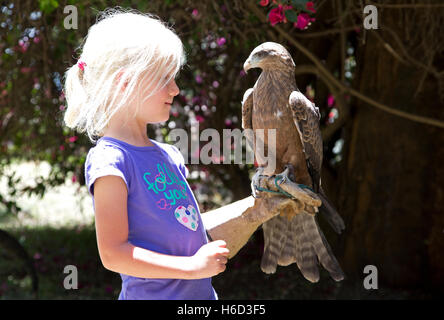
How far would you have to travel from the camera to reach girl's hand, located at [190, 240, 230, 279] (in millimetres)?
1455

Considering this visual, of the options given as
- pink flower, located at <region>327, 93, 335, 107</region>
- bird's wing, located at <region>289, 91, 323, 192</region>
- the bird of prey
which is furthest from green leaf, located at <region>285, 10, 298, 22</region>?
pink flower, located at <region>327, 93, 335, 107</region>

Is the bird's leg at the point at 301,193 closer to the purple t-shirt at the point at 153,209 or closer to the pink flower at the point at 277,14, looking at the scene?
the purple t-shirt at the point at 153,209

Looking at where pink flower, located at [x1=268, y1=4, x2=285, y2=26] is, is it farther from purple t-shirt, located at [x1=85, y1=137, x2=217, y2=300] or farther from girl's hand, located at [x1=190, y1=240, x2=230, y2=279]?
girl's hand, located at [x1=190, y1=240, x2=230, y2=279]

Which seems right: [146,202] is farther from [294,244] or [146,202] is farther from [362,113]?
[362,113]

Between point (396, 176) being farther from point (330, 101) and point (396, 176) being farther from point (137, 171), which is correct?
point (137, 171)

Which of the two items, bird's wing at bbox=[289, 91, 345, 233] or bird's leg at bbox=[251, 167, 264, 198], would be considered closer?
bird's leg at bbox=[251, 167, 264, 198]

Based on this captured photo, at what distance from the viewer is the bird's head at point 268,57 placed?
2.19m

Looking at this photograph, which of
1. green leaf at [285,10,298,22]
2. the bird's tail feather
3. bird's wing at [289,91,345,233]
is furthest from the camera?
green leaf at [285,10,298,22]

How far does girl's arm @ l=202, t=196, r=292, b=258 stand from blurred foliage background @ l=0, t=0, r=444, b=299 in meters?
1.70

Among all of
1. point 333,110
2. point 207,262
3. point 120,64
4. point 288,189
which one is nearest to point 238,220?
point 288,189

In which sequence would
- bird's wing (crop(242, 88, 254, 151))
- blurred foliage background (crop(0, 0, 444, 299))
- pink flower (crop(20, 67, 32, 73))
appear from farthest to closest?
pink flower (crop(20, 67, 32, 73)) < blurred foliage background (crop(0, 0, 444, 299)) < bird's wing (crop(242, 88, 254, 151))

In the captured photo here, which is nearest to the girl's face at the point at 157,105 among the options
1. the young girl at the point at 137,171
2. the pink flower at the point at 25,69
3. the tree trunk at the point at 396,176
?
the young girl at the point at 137,171

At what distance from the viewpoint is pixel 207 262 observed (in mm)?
1464

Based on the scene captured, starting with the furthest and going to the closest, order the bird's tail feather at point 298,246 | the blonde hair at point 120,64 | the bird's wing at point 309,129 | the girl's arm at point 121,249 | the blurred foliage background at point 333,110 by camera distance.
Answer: the blurred foliage background at point 333,110 < the bird's wing at point 309,129 < the bird's tail feather at point 298,246 < the blonde hair at point 120,64 < the girl's arm at point 121,249
